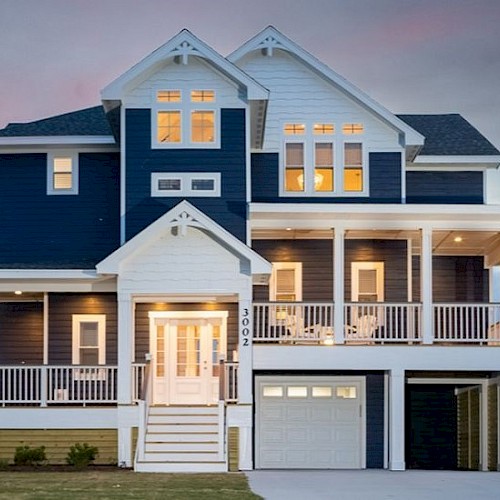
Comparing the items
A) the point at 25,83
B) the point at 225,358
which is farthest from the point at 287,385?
the point at 25,83

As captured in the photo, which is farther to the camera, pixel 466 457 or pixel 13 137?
pixel 466 457

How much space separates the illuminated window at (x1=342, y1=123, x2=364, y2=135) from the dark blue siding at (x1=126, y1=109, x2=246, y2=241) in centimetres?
314

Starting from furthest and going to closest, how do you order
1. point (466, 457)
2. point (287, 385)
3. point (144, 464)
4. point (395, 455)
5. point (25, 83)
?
point (25, 83), point (466, 457), point (287, 385), point (395, 455), point (144, 464)

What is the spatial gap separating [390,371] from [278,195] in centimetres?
530

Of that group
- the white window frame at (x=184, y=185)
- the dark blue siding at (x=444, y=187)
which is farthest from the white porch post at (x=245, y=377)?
the dark blue siding at (x=444, y=187)

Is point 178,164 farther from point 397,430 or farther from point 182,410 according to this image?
point 397,430

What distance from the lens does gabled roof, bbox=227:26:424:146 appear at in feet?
91.6

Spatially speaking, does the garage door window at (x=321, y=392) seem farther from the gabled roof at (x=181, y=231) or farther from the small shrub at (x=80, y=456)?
the small shrub at (x=80, y=456)

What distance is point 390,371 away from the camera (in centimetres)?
2602

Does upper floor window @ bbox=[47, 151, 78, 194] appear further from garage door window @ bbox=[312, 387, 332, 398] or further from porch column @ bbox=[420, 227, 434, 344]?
porch column @ bbox=[420, 227, 434, 344]

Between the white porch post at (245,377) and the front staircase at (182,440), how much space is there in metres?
0.63

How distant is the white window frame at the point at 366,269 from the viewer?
28.5 metres

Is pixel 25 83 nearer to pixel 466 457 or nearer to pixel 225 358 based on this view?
pixel 225 358

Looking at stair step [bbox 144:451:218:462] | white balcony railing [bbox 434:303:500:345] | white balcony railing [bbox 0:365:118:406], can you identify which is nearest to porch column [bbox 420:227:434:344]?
white balcony railing [bbox 434:303:500:345]
